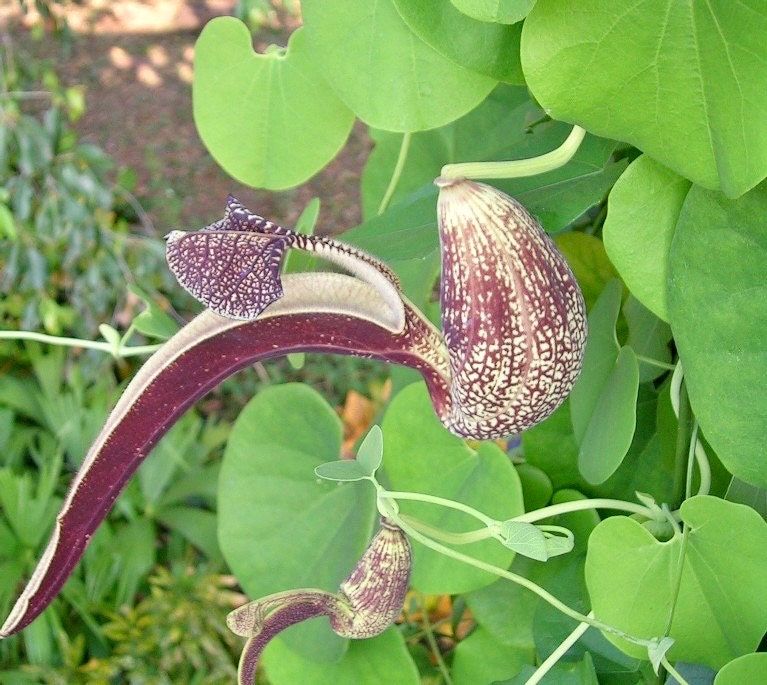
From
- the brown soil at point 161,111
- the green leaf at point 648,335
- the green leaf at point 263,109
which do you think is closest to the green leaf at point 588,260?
the green leaf at point 648,335

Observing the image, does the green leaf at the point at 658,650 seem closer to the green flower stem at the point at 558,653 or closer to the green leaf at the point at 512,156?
the green flower stem at the point at 558,653

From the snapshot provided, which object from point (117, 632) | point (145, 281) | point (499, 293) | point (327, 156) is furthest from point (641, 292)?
point (145, 281)

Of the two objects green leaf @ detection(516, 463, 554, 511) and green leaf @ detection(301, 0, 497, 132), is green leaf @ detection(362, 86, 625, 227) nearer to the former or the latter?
green leaf @ detection(301, 0, 497, 132)

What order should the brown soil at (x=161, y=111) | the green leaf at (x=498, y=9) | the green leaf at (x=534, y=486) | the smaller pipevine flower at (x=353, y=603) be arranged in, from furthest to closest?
the brown soil at (x=161, y=111) → the green leaf at (x=534, y=486) → the smaller pipevine flower at (x=353, y=603) → the green leaf at (x=498, y=9)

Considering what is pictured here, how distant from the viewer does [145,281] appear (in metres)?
1.71

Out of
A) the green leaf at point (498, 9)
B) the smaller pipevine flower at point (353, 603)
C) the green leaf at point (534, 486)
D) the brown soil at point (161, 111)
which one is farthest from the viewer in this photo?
the brown soil at point (161, 111)

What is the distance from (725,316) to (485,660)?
0.96 ft

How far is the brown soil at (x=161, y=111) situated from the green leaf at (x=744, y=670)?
176 cm

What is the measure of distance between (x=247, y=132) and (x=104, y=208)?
127 centimetres

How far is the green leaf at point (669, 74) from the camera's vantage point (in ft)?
0.98

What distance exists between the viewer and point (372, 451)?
0.35 m

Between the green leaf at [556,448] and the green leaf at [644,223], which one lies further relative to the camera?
the green leaf at [556,448]

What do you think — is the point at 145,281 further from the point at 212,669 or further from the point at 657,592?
the point at 657,592

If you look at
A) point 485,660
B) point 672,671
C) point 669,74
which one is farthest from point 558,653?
point 669,74
